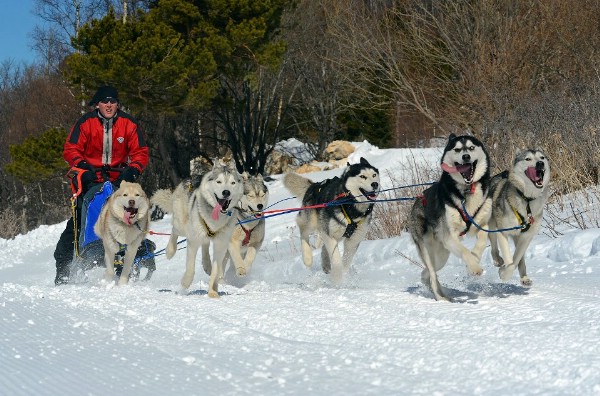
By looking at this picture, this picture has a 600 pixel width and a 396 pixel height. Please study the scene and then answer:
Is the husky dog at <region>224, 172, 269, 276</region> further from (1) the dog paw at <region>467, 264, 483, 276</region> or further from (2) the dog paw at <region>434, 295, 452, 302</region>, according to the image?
(1) the dog paw at <region>467, 264, 483, 276</region>

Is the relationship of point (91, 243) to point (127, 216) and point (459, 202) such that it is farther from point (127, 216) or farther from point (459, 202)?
point (459, 202)

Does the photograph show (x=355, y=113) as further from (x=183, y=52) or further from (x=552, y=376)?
(x=552, y=376)

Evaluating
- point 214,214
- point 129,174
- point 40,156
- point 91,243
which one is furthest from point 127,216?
point 40,156

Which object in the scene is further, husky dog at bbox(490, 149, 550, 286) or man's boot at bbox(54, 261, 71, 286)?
man's boot at bbox(54, 261, 71, 286)

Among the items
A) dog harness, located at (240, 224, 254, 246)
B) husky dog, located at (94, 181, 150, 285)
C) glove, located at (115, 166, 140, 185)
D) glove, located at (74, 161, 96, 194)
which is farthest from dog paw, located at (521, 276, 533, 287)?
glove, located at (74, 161, 96, 194)

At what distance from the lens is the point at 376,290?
5262 millimetres

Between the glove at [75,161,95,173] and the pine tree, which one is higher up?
the pine tree

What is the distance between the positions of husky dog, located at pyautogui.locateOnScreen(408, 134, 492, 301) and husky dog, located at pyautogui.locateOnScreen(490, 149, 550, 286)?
142 mm

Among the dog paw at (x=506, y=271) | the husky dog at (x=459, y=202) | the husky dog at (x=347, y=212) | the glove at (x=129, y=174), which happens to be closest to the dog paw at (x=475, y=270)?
the husky dog at (x=459, y=202)

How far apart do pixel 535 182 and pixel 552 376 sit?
2.19 metres

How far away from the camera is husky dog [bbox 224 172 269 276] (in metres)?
6.19

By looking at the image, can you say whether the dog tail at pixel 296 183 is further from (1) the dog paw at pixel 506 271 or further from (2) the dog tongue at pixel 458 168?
(1) the dog paw at pixel 506 271

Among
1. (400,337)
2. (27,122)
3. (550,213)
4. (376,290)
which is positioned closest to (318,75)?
(27,122)

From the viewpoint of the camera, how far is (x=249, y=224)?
6336 millimetres
